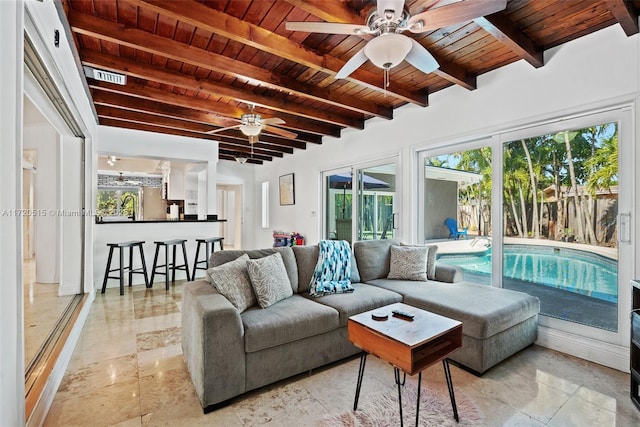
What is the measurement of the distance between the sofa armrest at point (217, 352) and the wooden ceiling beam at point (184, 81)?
2338 millimetres

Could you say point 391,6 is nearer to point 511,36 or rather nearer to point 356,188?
point 511,36

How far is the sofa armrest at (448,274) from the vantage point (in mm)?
3256

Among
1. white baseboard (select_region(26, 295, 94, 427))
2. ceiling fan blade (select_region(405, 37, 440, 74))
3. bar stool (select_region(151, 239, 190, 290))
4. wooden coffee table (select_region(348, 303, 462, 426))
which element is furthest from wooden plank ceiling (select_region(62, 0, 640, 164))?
white baseboard (select_region(26, 295, 94, 427))

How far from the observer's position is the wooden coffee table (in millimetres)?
1567

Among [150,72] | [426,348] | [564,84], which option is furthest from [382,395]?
[150,72]

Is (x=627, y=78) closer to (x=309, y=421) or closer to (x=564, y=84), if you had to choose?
(x=564, y=84)

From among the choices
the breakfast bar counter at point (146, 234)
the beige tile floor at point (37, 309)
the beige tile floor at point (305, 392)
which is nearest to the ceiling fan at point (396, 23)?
the beige tile floor at point (305, 392)

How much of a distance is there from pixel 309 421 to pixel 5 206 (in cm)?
181

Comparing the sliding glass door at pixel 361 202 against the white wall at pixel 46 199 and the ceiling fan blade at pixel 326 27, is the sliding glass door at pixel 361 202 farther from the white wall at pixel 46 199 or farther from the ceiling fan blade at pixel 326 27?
the white wall at pixel 46 199

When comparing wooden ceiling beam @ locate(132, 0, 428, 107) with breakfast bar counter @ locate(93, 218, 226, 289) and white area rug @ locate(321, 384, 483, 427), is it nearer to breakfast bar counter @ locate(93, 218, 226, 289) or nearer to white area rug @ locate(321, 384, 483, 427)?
white area rug @ locate(321, 384, 483, 427)

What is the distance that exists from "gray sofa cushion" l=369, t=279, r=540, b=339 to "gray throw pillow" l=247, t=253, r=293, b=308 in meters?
1.08

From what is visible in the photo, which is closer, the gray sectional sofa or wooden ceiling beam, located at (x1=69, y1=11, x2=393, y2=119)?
the gray sectional sofa

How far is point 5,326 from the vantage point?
127 cm

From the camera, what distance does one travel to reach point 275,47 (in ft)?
8.12
